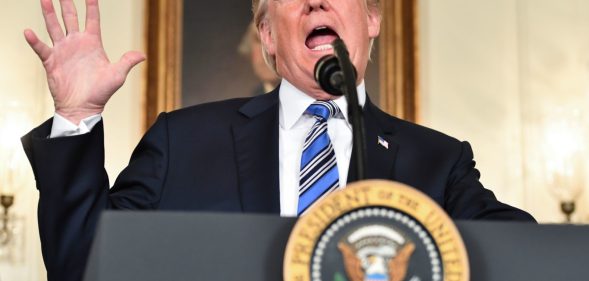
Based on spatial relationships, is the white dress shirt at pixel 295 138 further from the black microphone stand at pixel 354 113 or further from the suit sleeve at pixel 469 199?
the black microphone stand at pixel 354 113

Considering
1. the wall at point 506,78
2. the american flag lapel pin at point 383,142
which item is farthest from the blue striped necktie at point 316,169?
the wall at point 506,78

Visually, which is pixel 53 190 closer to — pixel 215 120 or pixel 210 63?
pixel 215 120

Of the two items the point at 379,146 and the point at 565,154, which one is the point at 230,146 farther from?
the point at 565,154

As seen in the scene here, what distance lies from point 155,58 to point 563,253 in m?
4.42

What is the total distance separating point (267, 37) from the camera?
240 centimetres

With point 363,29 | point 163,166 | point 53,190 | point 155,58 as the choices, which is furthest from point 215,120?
point 155,58

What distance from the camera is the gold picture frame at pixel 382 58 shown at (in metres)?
5.39

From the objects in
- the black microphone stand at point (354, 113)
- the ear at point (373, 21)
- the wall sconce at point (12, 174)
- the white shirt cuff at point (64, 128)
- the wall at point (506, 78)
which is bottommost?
the wall sconce at point (12, 174)

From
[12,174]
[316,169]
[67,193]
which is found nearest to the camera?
[67,193]

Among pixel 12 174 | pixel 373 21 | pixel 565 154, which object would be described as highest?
pixel 373 21

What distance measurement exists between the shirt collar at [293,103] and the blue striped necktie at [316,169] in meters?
Answer: 0.10

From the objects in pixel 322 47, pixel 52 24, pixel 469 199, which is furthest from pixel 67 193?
pixel 322 47

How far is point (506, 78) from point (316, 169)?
12.8 feet

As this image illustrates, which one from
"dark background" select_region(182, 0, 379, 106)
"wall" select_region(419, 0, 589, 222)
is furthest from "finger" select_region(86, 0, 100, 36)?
"wall" select_region(419, 0, 589, 222)
